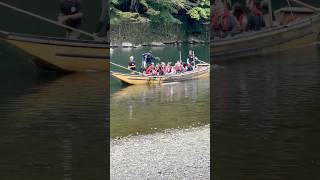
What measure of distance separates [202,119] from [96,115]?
208 inches

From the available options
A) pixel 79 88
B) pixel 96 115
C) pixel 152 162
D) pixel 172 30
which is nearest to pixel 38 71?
pixel 79 88

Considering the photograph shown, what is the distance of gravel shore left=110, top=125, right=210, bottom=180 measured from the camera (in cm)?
841

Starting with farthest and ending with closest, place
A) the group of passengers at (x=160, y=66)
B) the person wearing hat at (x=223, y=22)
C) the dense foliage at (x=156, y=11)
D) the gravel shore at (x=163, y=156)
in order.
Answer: the dense foliage at (x=156, y=11), the group of passengers at (x=160, y=66), the gravel shore at (x=163, y=156), the person wearing hat at (x=223, y=22)

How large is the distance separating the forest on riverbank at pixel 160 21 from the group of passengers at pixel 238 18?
4563mm

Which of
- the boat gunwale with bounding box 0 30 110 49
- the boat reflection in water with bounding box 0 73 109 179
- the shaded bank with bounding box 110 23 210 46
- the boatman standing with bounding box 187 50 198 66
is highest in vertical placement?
the shaded bank with bounding box 110 23 210 46

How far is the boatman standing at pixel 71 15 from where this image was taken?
5383mm

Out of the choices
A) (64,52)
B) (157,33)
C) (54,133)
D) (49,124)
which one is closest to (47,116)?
(49,124)

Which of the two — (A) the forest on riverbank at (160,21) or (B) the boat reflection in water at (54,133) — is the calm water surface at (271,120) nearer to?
(B) the boat reflection in water at (54,133)

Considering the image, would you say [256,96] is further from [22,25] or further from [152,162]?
[152,162]

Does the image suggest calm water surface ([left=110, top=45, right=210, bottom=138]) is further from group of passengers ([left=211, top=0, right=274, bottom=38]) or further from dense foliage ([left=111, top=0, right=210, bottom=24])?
group of passengers ([left=211, top=0, right=274, bottom=38])

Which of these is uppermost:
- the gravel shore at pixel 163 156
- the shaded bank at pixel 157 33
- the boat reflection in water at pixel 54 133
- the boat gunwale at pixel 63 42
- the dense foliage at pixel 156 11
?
the dense foliage at pixel 156 11

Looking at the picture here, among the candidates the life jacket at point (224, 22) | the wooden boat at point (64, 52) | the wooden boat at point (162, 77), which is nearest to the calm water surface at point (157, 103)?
the wooden boat at point (162, 77)

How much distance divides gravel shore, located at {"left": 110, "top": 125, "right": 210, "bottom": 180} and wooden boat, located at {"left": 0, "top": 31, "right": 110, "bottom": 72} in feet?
9.67

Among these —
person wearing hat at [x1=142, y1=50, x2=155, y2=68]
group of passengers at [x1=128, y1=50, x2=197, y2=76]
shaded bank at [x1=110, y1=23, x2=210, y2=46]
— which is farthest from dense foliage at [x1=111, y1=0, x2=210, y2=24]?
person wearing hat at [x1=142, y1=50, x2=155, y2=68]
